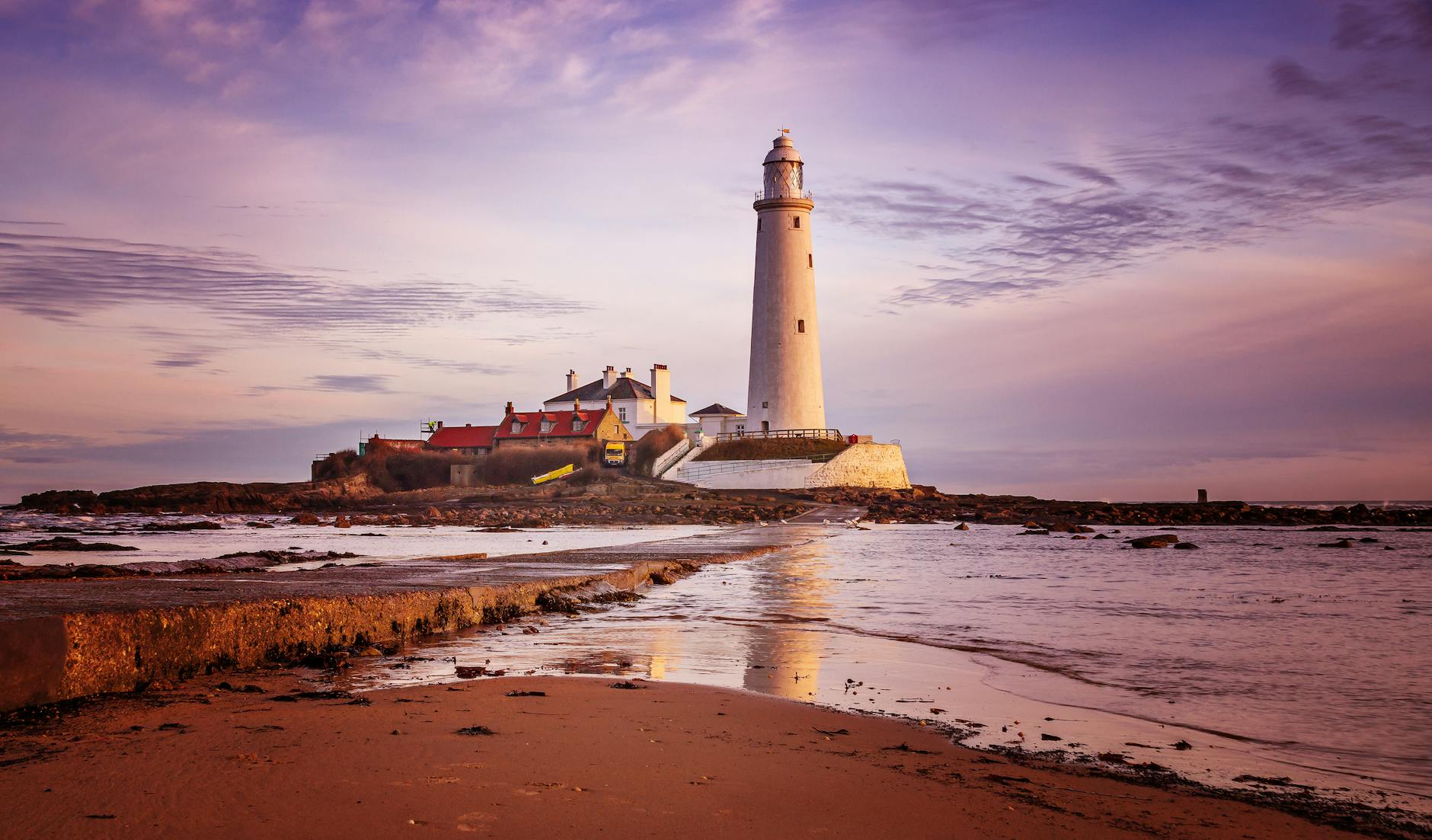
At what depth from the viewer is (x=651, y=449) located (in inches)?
2207

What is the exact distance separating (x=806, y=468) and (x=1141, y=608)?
35.7m

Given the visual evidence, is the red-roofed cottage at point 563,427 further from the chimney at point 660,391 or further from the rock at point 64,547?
the rock at point 64,547

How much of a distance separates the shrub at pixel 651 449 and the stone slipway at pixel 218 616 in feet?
145

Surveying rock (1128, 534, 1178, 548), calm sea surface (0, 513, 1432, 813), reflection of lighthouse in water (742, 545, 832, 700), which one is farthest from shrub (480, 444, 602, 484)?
reflection of lighthouse in water (742, 545, 832, 700)

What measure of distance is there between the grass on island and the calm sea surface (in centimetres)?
3112

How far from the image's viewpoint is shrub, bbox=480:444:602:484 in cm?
5850

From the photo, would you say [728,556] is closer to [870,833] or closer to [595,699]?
[595,699]

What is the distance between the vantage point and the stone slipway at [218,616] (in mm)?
4242

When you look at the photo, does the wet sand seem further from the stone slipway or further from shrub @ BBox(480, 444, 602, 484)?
shrub @ BBox(480, 444, 602, 484)

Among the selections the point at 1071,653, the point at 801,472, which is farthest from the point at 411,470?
the point at 1071,653

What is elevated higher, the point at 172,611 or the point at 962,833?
the point at 172,611

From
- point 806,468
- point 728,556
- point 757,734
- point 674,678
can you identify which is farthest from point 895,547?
point 806,468

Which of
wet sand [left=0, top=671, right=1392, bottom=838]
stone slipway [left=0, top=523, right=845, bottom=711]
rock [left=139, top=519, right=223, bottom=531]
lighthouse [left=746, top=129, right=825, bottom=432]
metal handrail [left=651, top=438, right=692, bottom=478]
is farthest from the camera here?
metal handrail [left=651, top=438, right=692, bottom=478]

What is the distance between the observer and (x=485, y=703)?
4.75 metres
